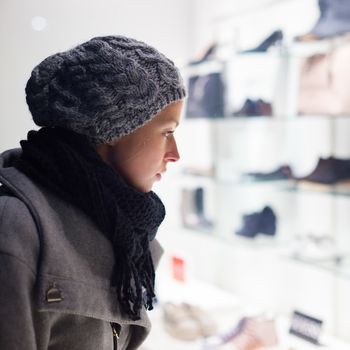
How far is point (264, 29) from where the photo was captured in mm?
3348

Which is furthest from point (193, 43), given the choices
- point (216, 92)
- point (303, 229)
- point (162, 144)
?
point (162, 144)

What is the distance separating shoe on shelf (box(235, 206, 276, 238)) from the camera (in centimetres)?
319

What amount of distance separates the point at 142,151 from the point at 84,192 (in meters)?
0.20

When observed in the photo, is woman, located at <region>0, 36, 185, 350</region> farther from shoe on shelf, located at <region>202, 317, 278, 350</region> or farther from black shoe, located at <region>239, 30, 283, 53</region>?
black shoe, located at <region>239, 30, 283, 53</region>

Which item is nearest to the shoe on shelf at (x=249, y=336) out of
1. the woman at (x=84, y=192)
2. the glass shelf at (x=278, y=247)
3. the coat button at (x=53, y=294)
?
the glass shelf at (x=278, y=247)

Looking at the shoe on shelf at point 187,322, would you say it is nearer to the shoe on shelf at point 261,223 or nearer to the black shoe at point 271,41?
the shoe on shelf at point 261,223

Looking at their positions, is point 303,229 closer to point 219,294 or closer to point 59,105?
point 219,294

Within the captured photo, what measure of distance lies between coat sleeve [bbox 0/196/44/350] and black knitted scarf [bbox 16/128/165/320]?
0.48 feet

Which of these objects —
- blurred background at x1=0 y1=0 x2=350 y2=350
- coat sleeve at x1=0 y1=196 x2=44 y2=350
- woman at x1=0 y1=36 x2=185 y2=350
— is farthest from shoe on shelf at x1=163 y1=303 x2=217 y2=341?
coat sleeve at x1=0 y1=196 x2=44 y2=350

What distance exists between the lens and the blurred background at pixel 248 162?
263 centimetres

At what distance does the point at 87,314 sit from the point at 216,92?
2.38 meters

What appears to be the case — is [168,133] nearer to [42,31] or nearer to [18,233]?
[18,233]

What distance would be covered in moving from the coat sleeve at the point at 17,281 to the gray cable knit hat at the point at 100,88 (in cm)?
26

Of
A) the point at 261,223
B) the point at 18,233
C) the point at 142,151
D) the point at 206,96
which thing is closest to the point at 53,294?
the point at 18,233
